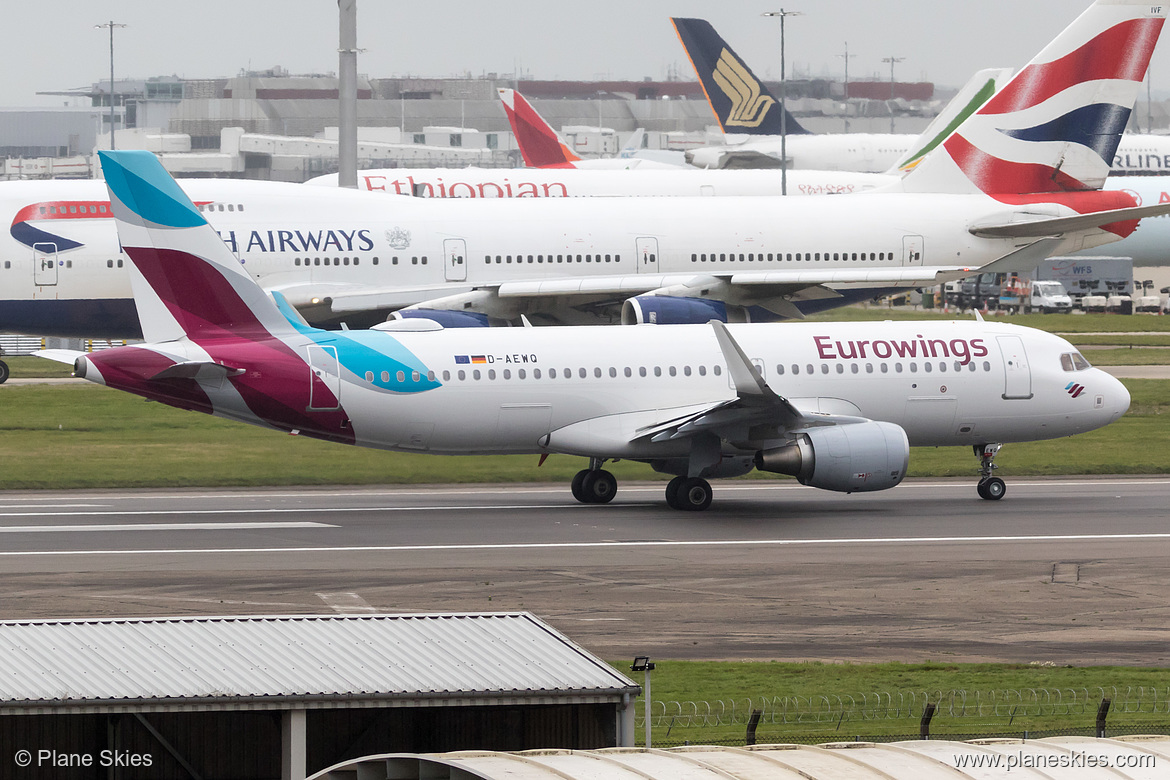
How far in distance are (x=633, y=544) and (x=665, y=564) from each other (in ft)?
6.75

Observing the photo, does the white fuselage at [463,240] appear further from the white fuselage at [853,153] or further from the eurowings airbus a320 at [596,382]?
the white fuselage at [853,153]

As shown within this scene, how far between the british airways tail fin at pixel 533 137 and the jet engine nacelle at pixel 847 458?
75.2 meters

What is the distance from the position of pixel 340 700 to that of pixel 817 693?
7.48 m

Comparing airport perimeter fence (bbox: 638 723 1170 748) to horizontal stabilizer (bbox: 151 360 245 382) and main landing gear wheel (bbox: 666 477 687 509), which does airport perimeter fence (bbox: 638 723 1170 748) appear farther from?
horizontal stabilizer (bbox: 151 360 245 382)

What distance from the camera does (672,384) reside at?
3403cm

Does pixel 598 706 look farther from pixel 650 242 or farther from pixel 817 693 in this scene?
pixel 650 242

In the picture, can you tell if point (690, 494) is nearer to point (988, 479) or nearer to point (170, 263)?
point (988, 479)

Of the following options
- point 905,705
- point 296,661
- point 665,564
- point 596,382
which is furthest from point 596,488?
point 296,661

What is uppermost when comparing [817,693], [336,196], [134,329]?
[336,196]

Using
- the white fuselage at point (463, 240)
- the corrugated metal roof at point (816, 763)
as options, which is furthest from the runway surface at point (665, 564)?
the white fuselage at point (463, 240)

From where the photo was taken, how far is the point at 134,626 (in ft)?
51.1

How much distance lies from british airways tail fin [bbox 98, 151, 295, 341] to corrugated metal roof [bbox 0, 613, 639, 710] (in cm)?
1735

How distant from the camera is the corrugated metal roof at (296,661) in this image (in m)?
13.4

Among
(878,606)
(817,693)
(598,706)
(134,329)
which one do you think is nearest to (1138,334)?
(134,329)
